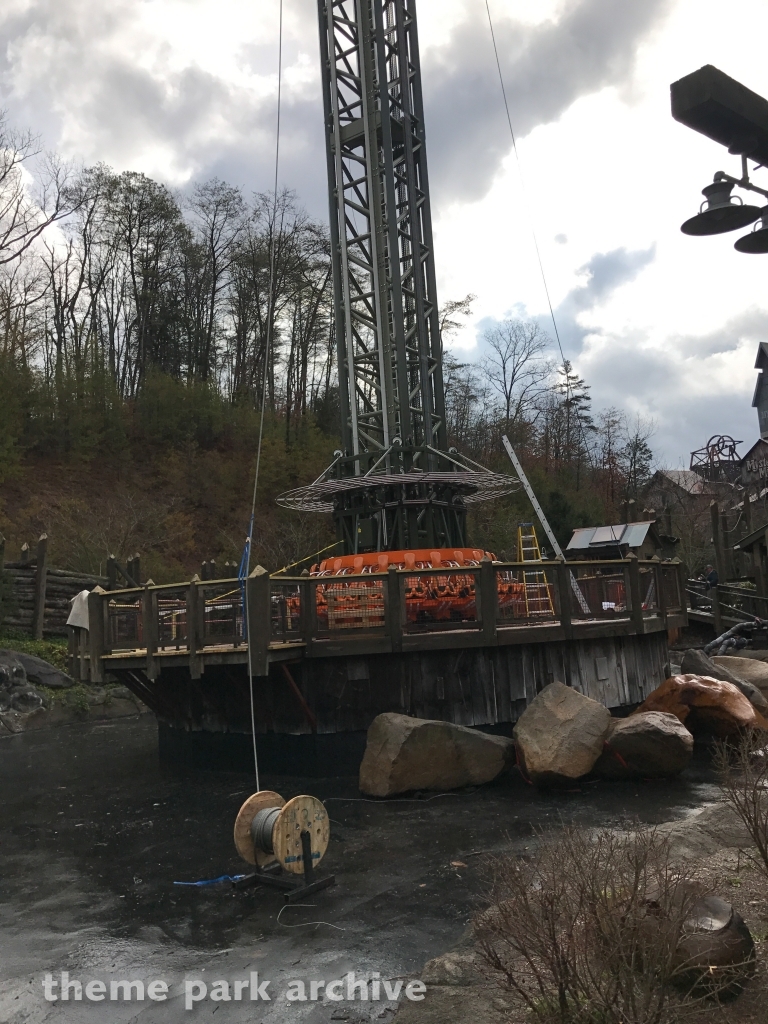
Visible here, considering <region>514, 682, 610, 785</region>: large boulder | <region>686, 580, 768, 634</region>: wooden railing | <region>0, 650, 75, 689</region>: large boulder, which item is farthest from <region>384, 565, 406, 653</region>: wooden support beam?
<region>686, 580, 768, 634</region>: wooden railing

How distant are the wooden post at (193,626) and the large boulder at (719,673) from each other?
8.59m

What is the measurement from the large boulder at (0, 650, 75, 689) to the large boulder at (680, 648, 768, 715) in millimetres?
13893

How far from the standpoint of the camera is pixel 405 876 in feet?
27.8

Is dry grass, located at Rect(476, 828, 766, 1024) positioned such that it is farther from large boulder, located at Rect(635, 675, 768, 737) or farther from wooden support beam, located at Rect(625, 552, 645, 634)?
wooden support beam, located at Rect(625, 552, 645, 634)

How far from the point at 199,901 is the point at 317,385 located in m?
43.7

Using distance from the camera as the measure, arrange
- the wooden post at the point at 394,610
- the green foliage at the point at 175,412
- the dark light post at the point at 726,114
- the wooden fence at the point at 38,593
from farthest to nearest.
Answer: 1. the green foliage at the point at 175,412
2. the wooden fence at the point at 38,593
3. the wooden post at the point at 394,610
4. the dark light post at the point at 726,114

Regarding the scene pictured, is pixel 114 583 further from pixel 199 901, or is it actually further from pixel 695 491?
pixel 695 491

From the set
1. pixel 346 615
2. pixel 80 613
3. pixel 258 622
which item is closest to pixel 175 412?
pixel 80 613

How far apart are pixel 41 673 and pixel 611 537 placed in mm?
17694

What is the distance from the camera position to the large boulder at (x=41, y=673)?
20.2 metres

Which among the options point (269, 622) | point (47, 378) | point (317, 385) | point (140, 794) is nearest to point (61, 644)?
point (140, 794)

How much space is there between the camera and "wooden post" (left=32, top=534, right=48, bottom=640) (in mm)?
22812

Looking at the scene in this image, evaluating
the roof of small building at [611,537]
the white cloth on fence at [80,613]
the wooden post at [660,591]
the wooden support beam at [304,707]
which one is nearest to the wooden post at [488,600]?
the wooden support beam at [304,707]

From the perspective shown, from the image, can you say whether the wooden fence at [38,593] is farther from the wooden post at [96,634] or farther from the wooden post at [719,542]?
the wooden post at [719,542]
